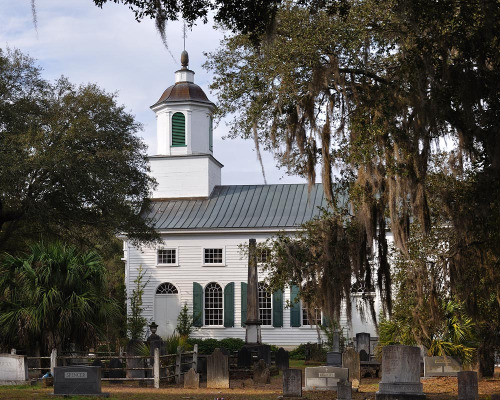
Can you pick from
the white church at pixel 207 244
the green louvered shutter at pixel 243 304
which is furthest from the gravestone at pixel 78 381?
the green louvered shutter at pixel 243 304

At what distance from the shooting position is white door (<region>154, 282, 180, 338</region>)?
37906 mm

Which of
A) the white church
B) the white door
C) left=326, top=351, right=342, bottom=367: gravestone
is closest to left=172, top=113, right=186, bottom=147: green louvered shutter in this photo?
the white church

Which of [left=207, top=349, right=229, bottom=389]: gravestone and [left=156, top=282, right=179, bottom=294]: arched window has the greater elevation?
[left=156, top=282, right=179, bottom=294]: arched window

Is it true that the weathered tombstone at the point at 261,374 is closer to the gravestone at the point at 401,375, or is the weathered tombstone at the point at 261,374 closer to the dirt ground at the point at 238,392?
the dirt ground at the point at 238,392

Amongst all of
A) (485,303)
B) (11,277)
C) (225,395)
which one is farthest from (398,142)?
(11,277)

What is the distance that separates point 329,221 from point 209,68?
391 cm

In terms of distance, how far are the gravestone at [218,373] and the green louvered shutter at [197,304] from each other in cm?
1781

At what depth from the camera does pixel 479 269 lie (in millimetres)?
14570

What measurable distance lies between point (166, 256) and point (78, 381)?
2287 cm

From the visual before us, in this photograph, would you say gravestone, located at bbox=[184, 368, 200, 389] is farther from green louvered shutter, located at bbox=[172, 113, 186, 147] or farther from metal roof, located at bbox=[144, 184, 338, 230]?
green louvered shutter, located at bbox=[172, 113, 186, 147]

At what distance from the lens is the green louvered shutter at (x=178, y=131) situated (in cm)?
4210

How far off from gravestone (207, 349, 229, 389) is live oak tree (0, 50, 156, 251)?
275 inches

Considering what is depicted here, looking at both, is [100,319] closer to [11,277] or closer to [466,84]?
[11,277]

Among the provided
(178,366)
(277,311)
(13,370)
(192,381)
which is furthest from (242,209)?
(13,370)
